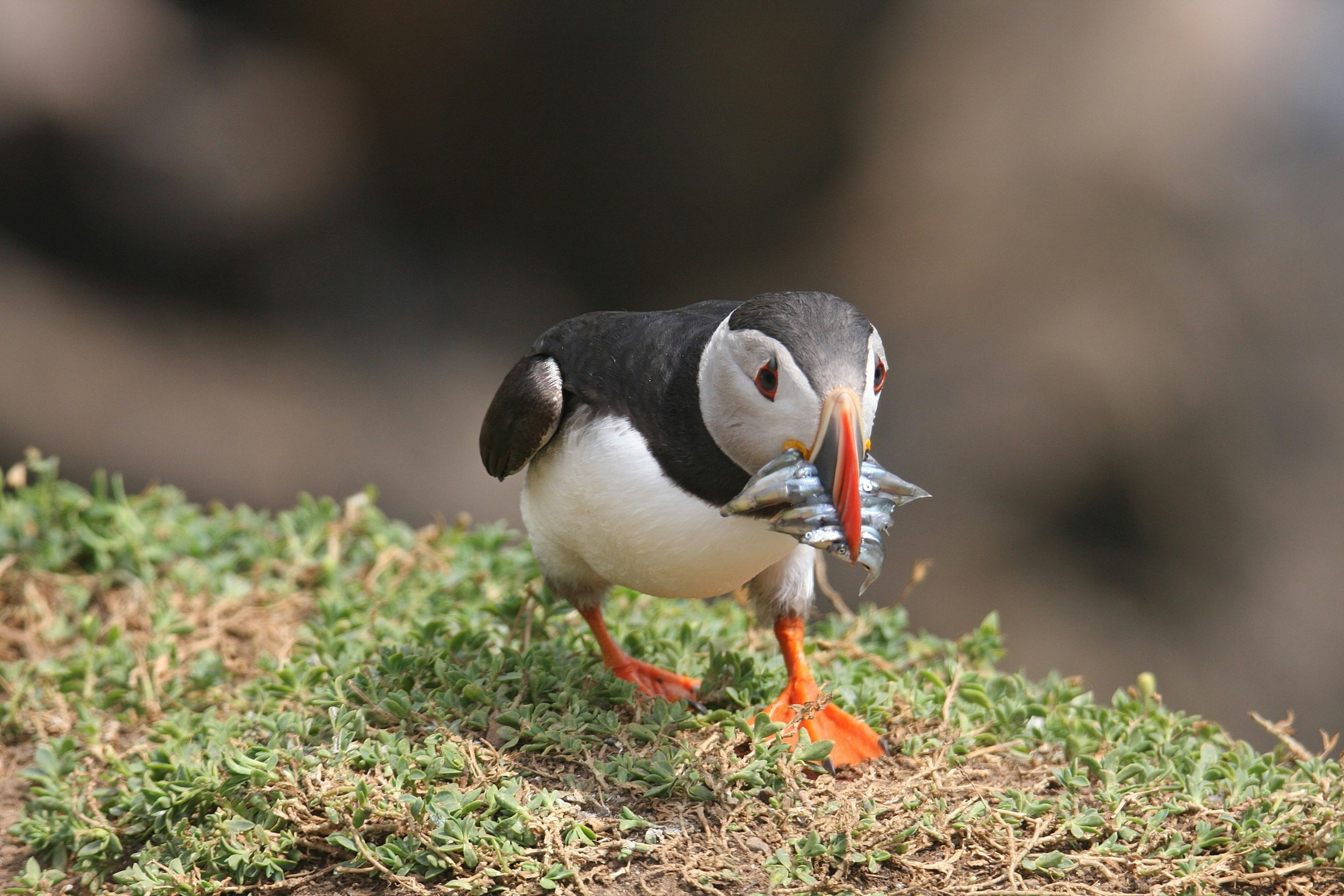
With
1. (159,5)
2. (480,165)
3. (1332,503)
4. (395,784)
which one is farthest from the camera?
(480,165)

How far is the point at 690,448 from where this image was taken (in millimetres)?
2658

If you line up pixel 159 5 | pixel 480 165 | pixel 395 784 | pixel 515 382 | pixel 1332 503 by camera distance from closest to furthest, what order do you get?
pixel 395 784, pixel 515 382, pixel 1332 503, pixel 159 5, pixel 480 165

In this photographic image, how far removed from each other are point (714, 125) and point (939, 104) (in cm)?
153

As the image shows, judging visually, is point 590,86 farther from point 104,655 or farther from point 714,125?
point 104,655

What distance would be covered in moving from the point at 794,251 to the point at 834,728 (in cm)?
519

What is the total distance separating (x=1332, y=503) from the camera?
648 centimetres

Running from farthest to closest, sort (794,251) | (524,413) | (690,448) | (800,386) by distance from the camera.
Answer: (794,251) < (524,413) < (690,448) < (800,386)

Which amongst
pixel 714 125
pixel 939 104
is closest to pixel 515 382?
pixel 714 125

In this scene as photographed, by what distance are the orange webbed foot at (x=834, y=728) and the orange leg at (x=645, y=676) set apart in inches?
11.0

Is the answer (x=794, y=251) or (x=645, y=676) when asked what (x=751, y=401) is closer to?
(x=645, y=676)

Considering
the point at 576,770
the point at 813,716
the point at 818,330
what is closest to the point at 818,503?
the point at 818,330

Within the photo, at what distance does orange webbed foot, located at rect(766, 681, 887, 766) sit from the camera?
289 cm

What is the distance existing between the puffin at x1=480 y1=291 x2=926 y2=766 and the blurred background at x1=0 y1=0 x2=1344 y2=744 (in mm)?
3965

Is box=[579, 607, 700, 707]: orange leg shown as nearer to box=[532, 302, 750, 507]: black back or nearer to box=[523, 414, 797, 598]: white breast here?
box=[523, 414, 797, 598]: white breast
